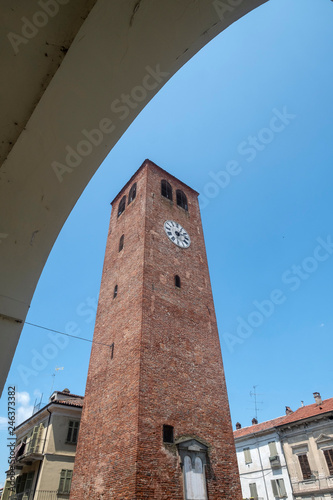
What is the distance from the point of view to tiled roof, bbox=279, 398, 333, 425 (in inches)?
871

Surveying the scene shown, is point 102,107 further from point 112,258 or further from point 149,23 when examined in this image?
point 112,258

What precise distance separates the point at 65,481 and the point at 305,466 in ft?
52.1

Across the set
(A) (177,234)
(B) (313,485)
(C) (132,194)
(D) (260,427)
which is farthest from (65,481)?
(D) (260,427)

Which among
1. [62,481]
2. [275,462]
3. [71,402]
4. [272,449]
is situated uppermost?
[71,402]

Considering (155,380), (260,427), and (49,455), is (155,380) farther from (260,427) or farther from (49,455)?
(260,427)

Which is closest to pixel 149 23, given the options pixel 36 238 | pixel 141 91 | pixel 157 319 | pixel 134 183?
pixel 141 91

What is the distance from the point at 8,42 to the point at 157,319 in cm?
1188

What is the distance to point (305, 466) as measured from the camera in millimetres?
21375

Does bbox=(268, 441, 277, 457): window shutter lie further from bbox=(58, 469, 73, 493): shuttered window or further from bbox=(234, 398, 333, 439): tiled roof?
bbox=(58, 469, 73, 493): shuttered window

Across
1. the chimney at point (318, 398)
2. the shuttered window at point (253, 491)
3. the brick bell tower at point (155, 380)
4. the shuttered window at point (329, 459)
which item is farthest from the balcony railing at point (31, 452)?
the chimney at point (318, 398)

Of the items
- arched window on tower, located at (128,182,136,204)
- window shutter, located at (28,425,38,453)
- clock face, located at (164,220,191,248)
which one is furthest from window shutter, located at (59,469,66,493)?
arched window on tower, located at (128,182,136,204)

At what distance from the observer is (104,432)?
36.9ft

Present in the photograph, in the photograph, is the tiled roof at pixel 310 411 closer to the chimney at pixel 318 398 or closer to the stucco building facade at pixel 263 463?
the chimney at pixel 318 398

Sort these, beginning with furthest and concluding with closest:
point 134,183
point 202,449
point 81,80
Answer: point 134,183, point 202,449, point 81,80
